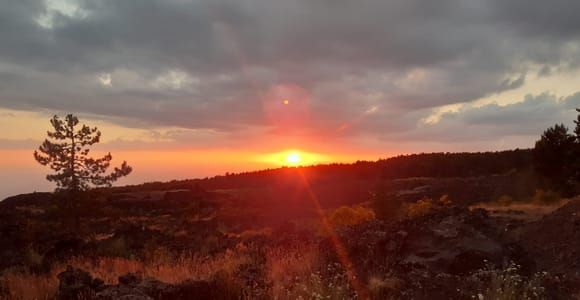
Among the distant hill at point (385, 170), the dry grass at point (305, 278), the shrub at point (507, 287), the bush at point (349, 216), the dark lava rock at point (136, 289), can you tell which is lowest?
the bush at point (349, 216)

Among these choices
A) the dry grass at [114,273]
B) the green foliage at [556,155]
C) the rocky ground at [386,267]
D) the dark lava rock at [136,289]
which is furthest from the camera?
the green foliage at [556,155]

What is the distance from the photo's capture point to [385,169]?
101000mm

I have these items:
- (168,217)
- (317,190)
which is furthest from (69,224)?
(317,190)

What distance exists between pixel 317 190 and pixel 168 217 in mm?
38830

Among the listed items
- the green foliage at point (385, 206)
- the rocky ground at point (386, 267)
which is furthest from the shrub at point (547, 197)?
the rocky ground at point (386, 267)

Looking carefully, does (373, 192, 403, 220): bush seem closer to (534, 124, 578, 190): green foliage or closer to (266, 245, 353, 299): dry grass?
(266, 245, 353, 299): dry grass

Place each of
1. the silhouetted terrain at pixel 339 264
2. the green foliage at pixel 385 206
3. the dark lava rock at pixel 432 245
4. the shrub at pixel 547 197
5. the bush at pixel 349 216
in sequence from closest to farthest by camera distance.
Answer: the silhouetted terrain at pixel 339 264, the dark lava rock at pixel 432 245, the bush at pixel 349 216, the green foliage at pixel 385 206, the shrub at pixel 547 197

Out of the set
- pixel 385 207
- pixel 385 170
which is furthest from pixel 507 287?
pixel 385 170

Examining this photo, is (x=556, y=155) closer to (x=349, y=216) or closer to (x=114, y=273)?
(x=349, y=216)

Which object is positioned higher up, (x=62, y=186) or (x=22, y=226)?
(x=62, y=186)

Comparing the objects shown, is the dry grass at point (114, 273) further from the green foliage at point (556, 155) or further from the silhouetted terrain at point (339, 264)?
the green foliage at point (556, 155)

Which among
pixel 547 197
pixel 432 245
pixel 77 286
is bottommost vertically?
A: pixel 547 197

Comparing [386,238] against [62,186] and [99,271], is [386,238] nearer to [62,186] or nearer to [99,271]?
[99,271]

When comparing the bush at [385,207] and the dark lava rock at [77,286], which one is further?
the bush at [385,207]
